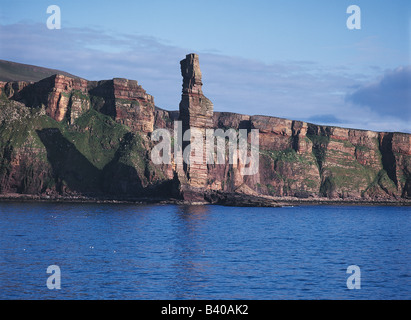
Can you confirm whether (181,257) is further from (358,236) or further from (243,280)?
(358,236)

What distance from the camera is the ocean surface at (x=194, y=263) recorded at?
52.5 metres

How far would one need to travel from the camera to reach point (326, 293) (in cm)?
5284

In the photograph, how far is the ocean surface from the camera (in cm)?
5250

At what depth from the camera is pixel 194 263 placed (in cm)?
6938

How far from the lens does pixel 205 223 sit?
13412 centimetres

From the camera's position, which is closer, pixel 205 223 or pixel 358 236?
pixel 358 236
